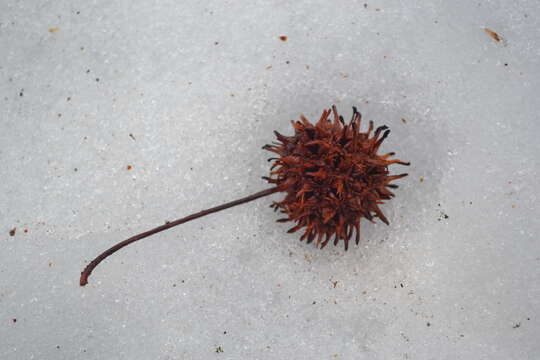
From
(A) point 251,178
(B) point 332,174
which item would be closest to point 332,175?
(B) point 332,174

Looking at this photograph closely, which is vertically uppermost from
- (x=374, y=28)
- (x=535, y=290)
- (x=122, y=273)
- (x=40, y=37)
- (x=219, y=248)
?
(x=374, y=28)

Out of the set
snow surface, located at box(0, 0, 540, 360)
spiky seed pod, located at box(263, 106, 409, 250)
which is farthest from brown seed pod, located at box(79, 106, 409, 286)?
snow surface, located at box(0, 0, 540, 360)

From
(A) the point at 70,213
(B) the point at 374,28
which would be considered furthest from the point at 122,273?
(B) the point at 374,28

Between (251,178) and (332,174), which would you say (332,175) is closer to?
(332,174)

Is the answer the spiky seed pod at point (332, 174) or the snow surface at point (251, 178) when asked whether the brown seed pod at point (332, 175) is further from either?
the snow surface at point (251, 178)

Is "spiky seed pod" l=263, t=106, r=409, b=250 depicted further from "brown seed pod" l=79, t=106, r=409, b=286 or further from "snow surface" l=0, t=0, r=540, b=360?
"snow surface" l=0, t=0, r=540, b=360

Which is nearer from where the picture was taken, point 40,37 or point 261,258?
point 261,258

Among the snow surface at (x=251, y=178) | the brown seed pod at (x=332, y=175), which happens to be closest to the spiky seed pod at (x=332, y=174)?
the brown seed pod at (x=332, y=175)

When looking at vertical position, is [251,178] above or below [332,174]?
below

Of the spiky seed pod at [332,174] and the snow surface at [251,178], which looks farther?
the snow surface at [251,178]

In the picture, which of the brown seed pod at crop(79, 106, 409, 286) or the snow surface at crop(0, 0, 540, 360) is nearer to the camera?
the brown seed pod at crop(79, 106, 409, 286)

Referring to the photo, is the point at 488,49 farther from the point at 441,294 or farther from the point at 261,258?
the point at 261,258
